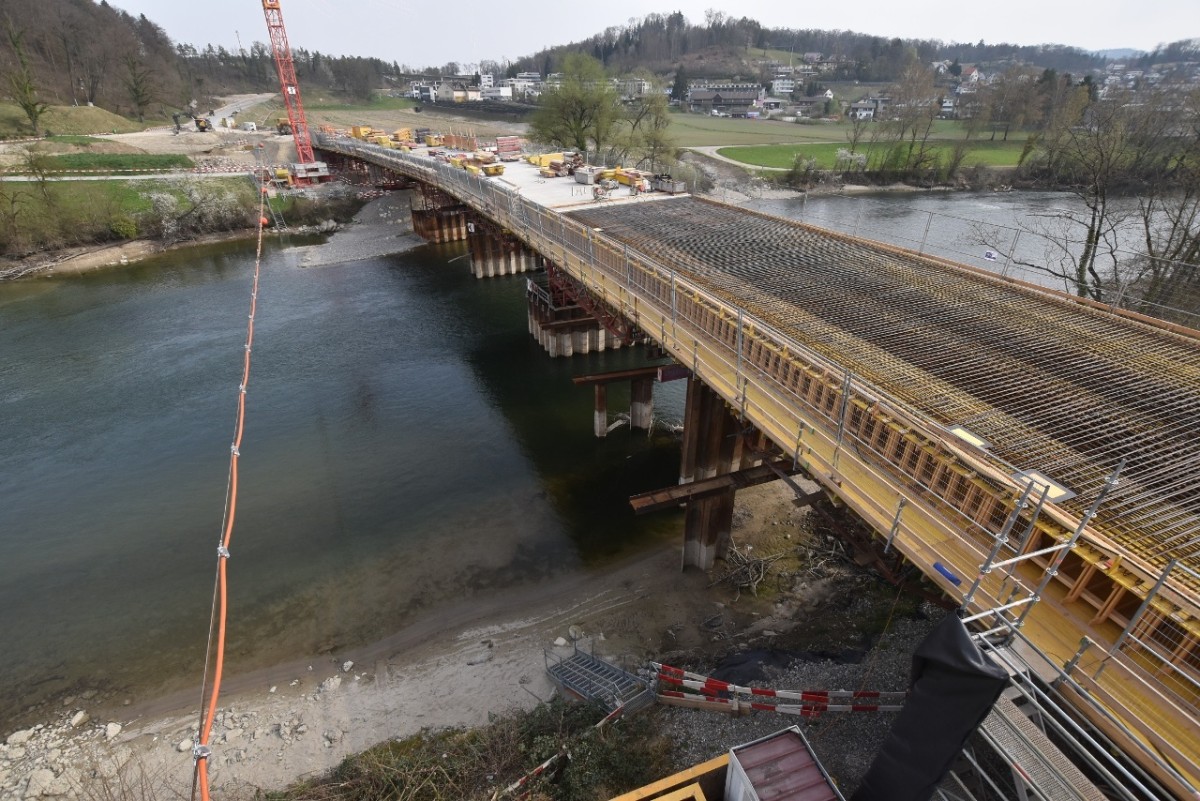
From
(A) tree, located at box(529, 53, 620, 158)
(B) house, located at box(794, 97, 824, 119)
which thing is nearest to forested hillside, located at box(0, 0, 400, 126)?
(A) tree, located at box(529, 53, 620, 158)

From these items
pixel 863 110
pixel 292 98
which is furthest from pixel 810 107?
pixel 292 98

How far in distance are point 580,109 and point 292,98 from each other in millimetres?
47602

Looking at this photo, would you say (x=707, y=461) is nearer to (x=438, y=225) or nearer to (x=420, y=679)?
(x=420, y=679)

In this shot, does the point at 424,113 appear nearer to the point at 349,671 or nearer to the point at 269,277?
the point at 269,277

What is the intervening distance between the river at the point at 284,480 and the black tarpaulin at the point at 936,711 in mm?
→ 13850

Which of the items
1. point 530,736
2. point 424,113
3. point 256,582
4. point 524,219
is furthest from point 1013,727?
point 424,113

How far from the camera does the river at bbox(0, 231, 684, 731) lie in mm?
18938

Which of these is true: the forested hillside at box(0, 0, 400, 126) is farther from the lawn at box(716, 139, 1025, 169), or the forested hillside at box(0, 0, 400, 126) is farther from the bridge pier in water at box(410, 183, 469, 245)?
the lawn at box(716, 139, 1025, 169)

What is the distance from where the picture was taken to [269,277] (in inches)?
2031

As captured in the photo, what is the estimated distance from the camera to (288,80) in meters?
79.4

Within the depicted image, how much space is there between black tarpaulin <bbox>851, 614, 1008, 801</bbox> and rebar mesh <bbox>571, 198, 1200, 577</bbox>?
3.83 meters

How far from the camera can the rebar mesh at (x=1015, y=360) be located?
941cm

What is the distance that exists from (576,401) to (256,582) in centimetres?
1705

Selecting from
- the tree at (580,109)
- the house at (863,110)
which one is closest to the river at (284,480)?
the tree at (580,109)
